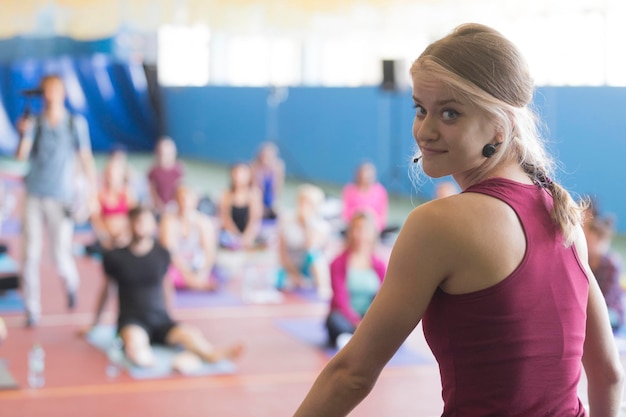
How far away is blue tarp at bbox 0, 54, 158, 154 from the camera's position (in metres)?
17.0

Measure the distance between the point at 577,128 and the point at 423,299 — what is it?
18.6ft

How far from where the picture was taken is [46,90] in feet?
18.9

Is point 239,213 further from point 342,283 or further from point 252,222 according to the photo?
point 342,283

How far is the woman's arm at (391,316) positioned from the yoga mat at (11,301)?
5.49 meters

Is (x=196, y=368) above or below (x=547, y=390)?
below

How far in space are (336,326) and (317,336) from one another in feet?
1.12

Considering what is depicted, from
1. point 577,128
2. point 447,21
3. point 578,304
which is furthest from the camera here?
point 447,21

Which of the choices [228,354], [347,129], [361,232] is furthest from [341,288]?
[347,129]

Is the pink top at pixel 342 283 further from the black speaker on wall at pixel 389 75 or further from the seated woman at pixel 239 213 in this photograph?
the black speaker on wall at pixel 389 75

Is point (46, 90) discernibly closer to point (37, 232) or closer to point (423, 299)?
point (37, 232)

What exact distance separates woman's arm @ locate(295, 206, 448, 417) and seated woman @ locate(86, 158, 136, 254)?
6716 millimetres

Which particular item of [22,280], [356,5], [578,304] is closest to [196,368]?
[22,280]

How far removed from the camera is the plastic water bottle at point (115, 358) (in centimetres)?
503

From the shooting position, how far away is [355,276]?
18.8 ft
